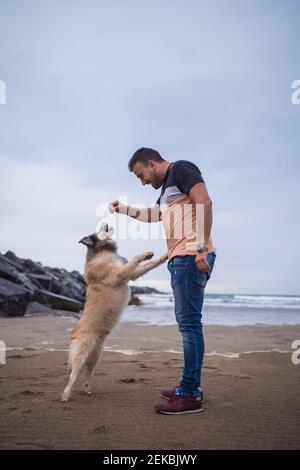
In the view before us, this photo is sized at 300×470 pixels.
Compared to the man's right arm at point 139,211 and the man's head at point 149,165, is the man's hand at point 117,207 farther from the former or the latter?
the man's head at point 149,165

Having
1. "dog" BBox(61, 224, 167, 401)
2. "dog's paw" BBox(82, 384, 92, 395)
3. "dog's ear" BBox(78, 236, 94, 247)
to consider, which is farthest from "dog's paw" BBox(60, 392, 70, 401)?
"dog's ear" BBox(78, 236, 94, 247)

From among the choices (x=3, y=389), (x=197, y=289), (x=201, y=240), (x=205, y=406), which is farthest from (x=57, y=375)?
(x=201, y=240)

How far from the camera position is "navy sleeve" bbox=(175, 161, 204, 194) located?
349 centimetres

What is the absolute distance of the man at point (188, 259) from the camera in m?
3.40

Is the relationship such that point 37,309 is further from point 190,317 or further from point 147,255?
point 190,317

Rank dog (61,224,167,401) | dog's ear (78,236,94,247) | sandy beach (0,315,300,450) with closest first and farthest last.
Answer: sandy beach (0,315,300,450), dog (61,224,167,401), dog's ear (78,236,94,247)

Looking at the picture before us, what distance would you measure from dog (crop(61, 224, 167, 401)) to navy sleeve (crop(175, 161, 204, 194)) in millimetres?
1185

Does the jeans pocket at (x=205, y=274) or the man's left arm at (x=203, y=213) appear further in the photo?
the jeans pocket at (x=205, y=274)

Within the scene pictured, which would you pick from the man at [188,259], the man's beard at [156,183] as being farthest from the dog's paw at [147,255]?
the man's beard at [156,183]

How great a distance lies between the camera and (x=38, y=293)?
1552 centimetres

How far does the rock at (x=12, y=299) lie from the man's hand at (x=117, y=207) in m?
8.69

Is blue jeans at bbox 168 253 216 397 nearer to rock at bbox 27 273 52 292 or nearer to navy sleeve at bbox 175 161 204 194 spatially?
navy sleeve at bbox 175 161 204 194

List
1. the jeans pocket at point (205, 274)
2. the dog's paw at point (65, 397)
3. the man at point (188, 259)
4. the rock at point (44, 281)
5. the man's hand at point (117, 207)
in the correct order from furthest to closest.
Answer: the rock at point (44, 281)
the man's hand at point (117, 207)
the dog's paw at point (65, 397)
the jeans pocket at point (205, 274)
the man at point (188, 259)
